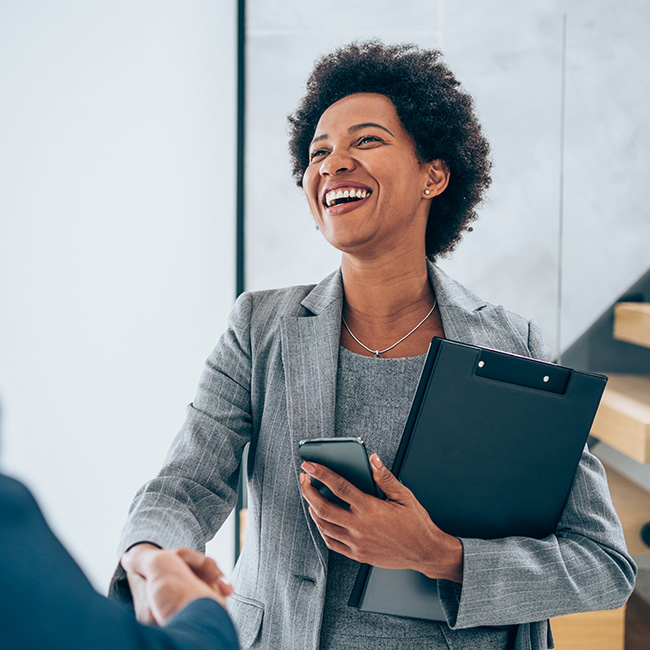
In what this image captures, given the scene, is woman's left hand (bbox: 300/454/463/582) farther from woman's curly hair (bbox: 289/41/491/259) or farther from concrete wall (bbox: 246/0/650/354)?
concrete wall (bbox: 246/0/650/354)

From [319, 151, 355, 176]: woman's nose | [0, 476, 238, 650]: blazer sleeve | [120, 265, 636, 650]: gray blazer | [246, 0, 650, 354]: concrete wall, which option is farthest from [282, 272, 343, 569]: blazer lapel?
[246, 0, 650, 354]: concrete wall

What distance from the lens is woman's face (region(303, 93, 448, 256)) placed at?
0.98 meters

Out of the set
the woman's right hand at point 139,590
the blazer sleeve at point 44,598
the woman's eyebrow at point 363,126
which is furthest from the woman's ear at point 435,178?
the blazer sleeve at point 44,598

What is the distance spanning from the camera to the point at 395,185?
3.30ft

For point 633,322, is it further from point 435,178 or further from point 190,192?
point 190,192

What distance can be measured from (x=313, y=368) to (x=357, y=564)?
0.32 metres

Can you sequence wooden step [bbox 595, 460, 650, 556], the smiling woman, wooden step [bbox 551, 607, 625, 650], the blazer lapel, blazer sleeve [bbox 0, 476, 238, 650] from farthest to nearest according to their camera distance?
wooden step [bbox 595, 460, 650, 556] → wooden step [bbox 551, 607, 625, 650] → the blazer lapel → the smiling woman → blazer sleeve [bbox 0, 476, 238, 650]

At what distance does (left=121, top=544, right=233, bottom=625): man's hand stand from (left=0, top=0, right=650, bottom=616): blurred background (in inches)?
6.6

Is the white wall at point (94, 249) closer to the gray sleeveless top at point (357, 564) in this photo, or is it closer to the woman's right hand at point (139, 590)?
the woman's right hand at point (139, 590)

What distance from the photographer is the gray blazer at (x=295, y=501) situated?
32.4 inches

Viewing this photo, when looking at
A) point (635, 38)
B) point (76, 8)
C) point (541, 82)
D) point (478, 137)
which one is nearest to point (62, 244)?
point (76, 8)

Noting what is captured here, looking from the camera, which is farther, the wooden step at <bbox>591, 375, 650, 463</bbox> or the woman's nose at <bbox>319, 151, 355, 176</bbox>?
the wooden step at <bbox>591, 375, 650, 463</bbox>

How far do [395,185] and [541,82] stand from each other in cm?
151

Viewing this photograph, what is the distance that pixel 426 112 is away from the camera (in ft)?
3.56
